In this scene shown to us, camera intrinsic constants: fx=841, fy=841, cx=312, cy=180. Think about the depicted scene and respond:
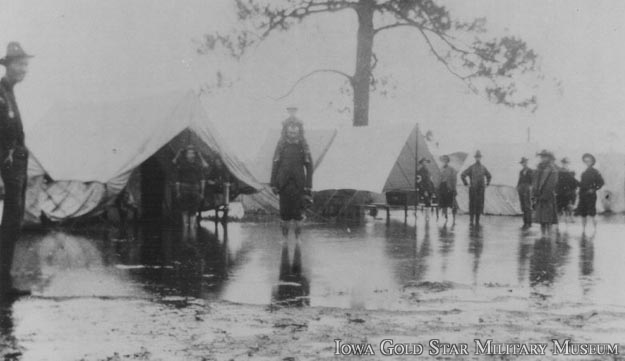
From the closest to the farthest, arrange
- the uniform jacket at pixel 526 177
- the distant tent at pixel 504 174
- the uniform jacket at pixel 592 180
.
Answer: the uniform jacket at pixel 592 180
the uniform jacket at pixel 526 177
the distant tent at pixel 504 174

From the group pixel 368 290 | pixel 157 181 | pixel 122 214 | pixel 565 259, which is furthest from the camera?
pixel 157 181

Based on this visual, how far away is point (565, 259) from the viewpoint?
12.4 m

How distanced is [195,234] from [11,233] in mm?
7763

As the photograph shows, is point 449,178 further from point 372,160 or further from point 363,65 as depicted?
point 363,65

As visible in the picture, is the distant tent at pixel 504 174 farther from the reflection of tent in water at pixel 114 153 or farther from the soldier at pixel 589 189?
the reflection of tent in water at pixel 114 153

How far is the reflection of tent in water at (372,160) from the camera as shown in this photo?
2230 centimetres

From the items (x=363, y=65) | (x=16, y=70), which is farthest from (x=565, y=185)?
(x=16, y=70)

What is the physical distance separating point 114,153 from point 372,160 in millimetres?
7475

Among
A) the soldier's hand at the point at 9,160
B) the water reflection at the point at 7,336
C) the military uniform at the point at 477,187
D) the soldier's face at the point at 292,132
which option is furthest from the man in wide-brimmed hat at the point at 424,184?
the water reflection at the point at 7,336

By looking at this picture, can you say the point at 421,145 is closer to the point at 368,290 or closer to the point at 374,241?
the point at 374,241

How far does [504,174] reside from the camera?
93.4ft

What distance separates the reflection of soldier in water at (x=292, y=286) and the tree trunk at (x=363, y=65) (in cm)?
1584

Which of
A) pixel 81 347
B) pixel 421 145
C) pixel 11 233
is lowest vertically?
pixel 81 347

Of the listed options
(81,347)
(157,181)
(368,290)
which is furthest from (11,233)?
(157,181)
